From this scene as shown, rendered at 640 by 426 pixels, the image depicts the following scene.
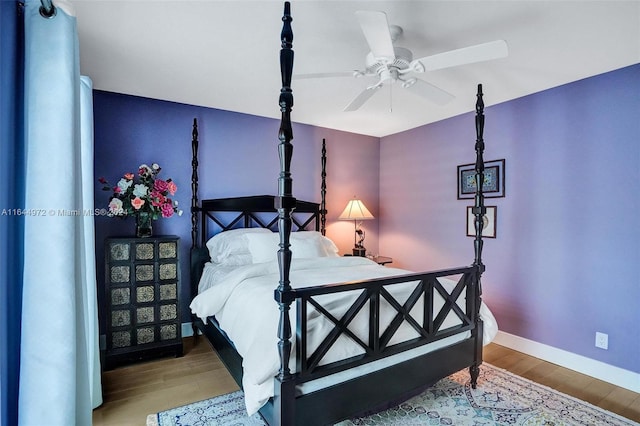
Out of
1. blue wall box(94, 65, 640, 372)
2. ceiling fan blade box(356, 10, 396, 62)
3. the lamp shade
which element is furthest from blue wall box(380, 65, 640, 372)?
ceiling fan blade box(356, 10, 396, 62)

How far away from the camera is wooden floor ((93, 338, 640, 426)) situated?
2.24 m

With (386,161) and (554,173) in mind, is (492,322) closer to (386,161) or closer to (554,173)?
(554,173)

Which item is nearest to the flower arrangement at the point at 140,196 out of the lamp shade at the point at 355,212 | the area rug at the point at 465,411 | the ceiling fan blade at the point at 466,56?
the area rug at the point at 465,411

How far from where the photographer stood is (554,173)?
9.96 ft

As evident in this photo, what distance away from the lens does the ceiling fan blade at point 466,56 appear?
65.0 inches

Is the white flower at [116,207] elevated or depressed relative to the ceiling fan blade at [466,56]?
depressed

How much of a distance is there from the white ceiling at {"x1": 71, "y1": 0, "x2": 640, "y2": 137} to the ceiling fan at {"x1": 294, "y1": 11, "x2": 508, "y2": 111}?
0.27 m

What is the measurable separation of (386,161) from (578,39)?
278 cm

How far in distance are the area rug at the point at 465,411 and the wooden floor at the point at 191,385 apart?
142 millimetres

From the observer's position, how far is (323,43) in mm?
2252

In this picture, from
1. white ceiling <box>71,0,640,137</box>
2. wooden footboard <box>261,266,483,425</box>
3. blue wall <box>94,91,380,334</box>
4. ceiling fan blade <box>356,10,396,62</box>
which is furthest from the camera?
blue wall <box>94,91,380,334</box>

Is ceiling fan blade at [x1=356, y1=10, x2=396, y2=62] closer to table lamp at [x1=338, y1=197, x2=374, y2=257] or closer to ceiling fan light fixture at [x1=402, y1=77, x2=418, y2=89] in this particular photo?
ceiling fan light fixture at [x1=402, y1=77, x2=418, y2=89]

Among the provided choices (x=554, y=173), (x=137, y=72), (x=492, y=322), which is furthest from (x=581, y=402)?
(x=137, y=72)

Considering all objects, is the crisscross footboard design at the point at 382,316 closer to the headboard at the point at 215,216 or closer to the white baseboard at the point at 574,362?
the white baseboard at the point at 574,362
